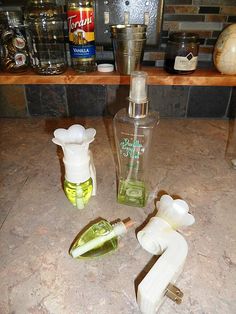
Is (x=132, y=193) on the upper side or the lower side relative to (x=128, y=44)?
lower

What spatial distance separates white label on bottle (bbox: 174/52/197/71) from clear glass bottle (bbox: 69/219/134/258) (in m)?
0.53

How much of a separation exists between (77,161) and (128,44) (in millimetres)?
425

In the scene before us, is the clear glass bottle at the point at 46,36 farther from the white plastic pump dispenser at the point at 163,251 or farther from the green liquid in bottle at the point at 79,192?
the white plastic pump dispenser at the point at 163,251

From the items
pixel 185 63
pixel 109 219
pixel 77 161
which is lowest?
pixel 109 219

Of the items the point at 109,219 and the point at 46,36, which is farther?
the point at 46,36

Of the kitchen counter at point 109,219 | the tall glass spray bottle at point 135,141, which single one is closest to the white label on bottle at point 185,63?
the kitchen counter at point 109,219

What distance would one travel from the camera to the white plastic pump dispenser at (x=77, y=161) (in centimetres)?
43

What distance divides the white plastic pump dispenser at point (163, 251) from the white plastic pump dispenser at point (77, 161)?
14 cm

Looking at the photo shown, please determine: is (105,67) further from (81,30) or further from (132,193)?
(132,193)

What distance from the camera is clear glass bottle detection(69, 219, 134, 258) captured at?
39 cm

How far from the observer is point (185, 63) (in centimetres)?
74

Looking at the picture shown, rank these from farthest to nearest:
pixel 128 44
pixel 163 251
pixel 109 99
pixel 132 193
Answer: pixel 109 99, pixel 128 44, pixel 132 193, pixel 163 251

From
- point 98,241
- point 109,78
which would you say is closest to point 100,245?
point 98,241

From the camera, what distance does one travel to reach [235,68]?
74cm
